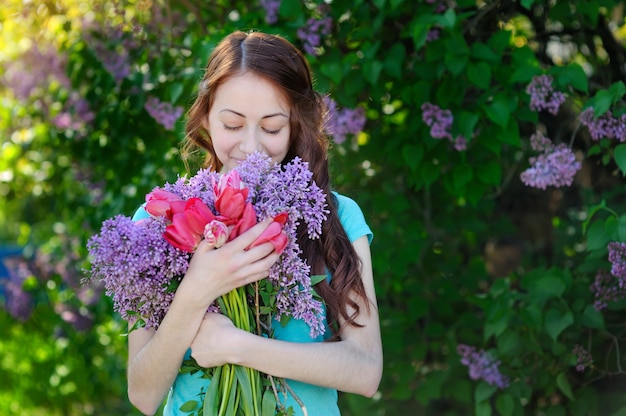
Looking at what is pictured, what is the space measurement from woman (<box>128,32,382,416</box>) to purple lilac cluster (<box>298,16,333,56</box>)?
922mm

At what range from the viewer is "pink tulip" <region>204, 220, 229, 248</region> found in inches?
56.9

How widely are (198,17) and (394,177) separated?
37.3 inches

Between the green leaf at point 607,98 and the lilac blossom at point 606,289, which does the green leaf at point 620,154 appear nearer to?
the green leaf at point 607,98

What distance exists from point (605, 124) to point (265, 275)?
1.46 meters

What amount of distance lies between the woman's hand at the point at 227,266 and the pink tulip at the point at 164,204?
0.26 ft

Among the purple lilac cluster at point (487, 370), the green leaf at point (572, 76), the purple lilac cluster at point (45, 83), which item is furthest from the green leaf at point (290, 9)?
the purple lilac cluster at point (487, 370)

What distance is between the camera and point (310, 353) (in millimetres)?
1570

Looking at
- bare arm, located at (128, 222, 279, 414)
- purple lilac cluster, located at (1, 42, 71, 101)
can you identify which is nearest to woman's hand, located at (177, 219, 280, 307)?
bare arm, located at (128, 222, 279, 414)

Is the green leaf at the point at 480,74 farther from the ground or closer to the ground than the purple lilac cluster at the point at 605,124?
farther from the ground

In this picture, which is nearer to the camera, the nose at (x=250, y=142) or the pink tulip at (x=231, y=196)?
the pink tulip at (x=231, y=196)

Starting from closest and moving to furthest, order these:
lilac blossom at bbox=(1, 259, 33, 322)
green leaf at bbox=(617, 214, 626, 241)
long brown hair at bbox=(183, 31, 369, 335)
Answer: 1. long brown hair at bbox=(183, 31, 369, 335)
2. green leaf at bbox=(617, 214, 626, 241)
3. lilac blossom at bbox=(1, 259, 33, 322)

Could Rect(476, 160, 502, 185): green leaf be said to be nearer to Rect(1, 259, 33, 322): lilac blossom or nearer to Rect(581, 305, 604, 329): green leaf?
Rect(581, 305, 604, 329): green leaf

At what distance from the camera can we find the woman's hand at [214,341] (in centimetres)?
149

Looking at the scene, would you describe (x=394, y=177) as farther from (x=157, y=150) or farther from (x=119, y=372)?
(x=119, y=372)
